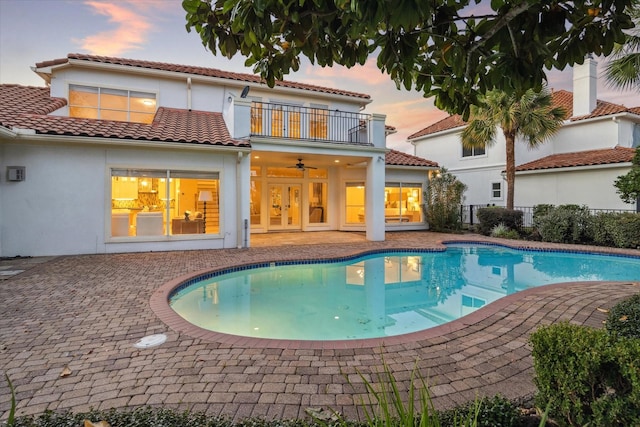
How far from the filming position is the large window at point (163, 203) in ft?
39.3

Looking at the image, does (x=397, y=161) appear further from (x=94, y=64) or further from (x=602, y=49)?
(x=602, y=49)

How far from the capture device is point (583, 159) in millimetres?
18281

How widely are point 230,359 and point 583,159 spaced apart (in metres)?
21.9

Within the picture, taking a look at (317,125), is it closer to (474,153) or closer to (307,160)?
(307,160)

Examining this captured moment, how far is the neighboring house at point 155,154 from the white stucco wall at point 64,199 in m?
0.03

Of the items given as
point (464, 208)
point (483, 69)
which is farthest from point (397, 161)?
point (483, 69)

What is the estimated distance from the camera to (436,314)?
6.86 meters

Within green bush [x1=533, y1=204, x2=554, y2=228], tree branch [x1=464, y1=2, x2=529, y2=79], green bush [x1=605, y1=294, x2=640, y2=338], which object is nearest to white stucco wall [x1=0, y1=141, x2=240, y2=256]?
tree branch [x1=464, y1=2, x2=529, y2=79]

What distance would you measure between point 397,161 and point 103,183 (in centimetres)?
1461

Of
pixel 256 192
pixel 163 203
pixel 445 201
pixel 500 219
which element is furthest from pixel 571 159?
pixel 163 203

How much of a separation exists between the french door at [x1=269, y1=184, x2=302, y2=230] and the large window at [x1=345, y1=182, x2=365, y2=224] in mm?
2862

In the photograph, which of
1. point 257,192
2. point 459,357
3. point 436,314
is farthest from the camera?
point 257,192

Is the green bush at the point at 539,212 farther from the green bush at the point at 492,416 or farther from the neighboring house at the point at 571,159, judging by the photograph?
the green bush at the point at 492,416

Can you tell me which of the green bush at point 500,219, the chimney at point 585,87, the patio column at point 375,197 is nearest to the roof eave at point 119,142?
the patio column at point 375,197
